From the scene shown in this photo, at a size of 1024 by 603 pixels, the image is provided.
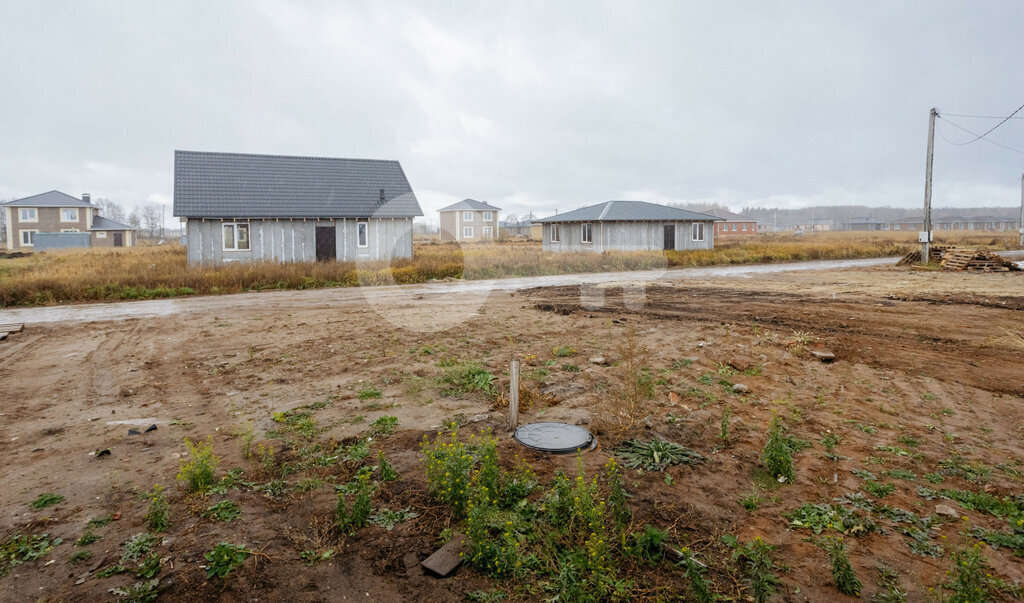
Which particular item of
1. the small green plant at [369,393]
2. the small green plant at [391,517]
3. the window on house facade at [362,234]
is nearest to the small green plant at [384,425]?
the small green plant at [369,393]

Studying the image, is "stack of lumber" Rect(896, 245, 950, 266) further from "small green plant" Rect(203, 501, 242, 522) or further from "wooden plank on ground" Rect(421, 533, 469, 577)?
"small green plant" Rect(203, 501, 242, 522)

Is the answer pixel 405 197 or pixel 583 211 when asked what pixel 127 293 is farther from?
pixel 583 211

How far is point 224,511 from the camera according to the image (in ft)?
14.1

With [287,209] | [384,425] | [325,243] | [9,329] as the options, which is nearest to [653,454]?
[384,425]

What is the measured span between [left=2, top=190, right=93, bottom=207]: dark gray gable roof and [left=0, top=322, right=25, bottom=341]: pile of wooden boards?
5935 cm

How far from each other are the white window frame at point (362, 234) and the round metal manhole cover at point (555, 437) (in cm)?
2416

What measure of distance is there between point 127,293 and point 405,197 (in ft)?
49.6

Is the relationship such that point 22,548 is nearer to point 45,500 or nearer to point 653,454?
point 45,500

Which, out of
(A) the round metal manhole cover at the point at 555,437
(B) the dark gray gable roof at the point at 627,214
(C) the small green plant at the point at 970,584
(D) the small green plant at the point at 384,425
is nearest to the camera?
(C) the small green plant at the point at 970,584

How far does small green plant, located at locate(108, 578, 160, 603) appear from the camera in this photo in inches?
129

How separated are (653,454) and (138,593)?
3.91 metres

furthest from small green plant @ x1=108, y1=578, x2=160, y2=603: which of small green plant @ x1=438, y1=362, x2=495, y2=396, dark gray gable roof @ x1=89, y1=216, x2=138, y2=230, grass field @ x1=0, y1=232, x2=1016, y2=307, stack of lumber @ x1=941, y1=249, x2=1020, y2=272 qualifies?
dark gray gable roof @ x1=89, y1=216, x2=138, y2=230

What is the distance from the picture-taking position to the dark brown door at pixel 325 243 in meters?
28.1

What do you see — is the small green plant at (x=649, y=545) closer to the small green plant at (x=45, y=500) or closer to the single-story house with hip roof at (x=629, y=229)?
the small green plant at (x=45, y=500)
